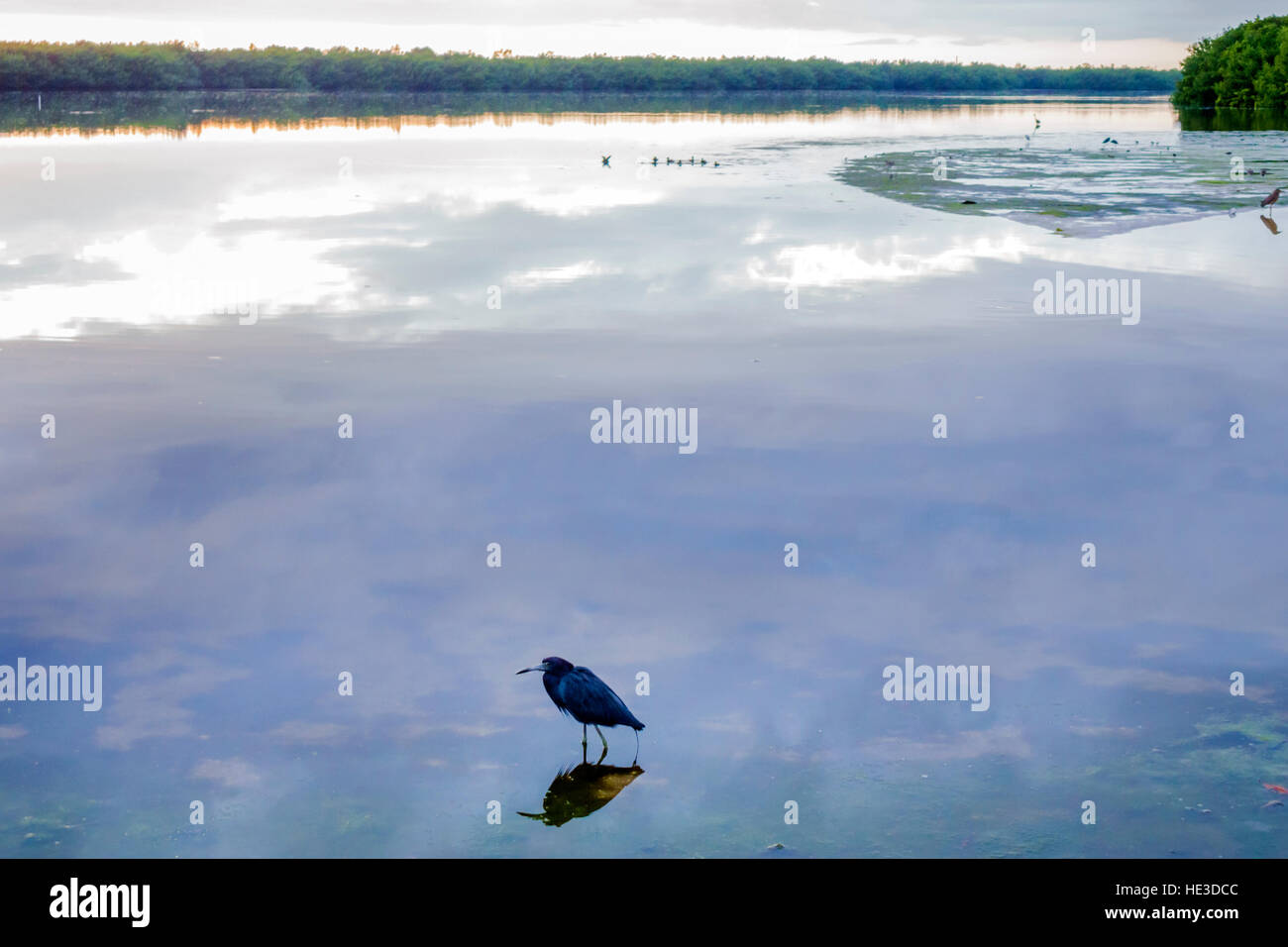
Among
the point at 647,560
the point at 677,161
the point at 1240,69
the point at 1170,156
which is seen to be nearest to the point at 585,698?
the point at 647,560

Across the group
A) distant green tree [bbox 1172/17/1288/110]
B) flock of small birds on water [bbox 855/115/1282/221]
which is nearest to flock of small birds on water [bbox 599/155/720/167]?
flock of small birds on water [bbox 855/115/1282/221]

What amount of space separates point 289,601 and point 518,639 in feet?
4.97

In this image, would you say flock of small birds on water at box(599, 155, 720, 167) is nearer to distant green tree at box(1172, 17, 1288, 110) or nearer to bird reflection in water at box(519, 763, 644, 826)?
bird reflection in water at box(519, 763, 644, 826)

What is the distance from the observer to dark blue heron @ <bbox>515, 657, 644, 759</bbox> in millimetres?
6281

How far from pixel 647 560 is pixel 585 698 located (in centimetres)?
222

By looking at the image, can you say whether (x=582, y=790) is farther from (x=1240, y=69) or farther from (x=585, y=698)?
(x=1240, y=69)

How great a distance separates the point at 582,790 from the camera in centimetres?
609

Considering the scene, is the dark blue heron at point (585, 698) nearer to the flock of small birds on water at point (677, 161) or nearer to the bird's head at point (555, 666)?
the bird's head at point (555, 666)

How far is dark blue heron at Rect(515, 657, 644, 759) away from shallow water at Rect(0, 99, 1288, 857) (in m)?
0.20

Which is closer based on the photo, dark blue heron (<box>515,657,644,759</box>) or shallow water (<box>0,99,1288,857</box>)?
shallow water (<box>0,99,1288,857</box>)

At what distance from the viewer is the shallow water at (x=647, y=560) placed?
19.4 feet
